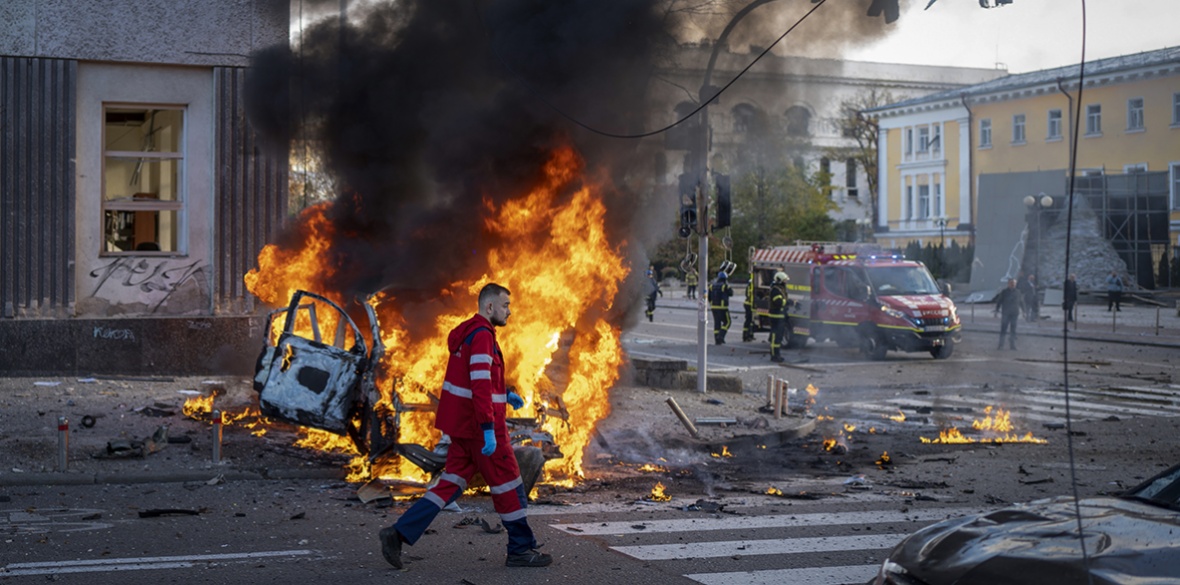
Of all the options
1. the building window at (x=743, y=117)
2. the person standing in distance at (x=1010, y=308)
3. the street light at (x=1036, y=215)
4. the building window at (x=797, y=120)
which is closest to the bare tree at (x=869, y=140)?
the street light at (x=1036, y=215)

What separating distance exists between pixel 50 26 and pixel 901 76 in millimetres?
35292

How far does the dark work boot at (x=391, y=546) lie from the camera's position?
634 centimetres

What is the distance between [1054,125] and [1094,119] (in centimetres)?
175

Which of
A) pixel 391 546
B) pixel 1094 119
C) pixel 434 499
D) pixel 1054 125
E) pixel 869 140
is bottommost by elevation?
pixel 391 546

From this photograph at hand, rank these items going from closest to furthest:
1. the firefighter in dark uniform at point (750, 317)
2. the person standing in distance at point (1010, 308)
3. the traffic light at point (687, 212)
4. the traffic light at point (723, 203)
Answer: the traffic light at point (723, 203)
the traffic light at point (687, 212)
the person standing in distance at point (1010, 308)
the firefighter in dark uniform at point (750, 317)

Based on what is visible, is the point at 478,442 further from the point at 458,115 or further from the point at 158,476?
the point at 458,115

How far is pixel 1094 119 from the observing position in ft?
137

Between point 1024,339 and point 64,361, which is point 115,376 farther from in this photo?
point 1024,339

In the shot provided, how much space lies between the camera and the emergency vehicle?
22.3 m

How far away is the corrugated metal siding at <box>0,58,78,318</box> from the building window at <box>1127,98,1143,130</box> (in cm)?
3577

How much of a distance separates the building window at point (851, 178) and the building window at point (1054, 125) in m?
21.1

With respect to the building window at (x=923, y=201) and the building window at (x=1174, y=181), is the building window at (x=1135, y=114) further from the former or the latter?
the building window at (x=923, y=201)

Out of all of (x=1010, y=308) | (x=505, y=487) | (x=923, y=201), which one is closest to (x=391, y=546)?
(x=505, y=487)

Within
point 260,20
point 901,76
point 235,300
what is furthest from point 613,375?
point 901,76
